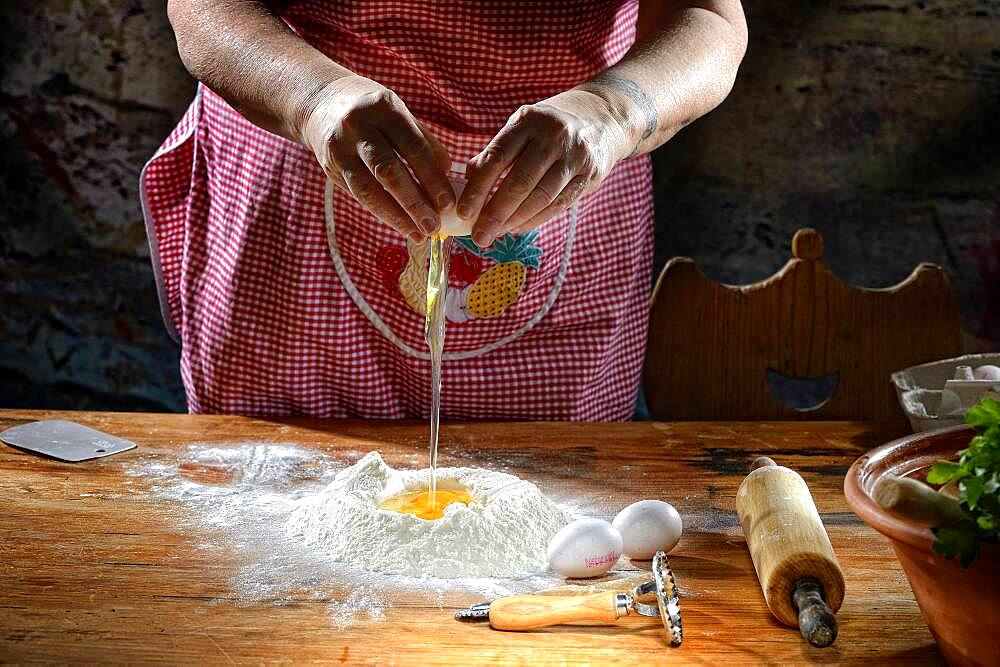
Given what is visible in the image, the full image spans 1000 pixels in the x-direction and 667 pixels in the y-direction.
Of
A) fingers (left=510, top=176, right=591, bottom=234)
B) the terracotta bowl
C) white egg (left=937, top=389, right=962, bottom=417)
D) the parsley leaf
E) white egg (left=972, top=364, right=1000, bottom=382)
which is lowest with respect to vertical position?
white egg (left=937, top=389, right=962, bottom=417)

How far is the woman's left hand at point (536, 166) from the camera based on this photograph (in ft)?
4.13

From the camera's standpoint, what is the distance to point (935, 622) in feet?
3.22

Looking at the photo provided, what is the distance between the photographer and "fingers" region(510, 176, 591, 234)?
1.34 meters

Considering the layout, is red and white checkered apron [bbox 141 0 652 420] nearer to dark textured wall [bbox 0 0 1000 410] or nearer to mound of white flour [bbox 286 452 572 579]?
mound of white flour [bbox 286 452 572 579]

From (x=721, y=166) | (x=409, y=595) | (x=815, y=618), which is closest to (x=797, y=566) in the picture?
(x=815, y=618)

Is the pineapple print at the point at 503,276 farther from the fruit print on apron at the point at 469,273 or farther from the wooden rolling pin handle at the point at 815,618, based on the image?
the wooden rolling pin handle at the point at 815,618

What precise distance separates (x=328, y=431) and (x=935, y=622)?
3.16 feet

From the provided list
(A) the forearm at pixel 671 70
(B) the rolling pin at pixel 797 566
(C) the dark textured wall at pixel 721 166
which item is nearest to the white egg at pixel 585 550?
(B) the rolling pin at pixel 797 566

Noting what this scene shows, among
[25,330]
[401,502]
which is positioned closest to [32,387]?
[25,330]

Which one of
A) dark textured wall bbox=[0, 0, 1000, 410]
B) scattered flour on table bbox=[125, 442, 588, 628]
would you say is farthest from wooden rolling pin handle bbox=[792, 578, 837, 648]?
dark textured wall bbox=[0, 0, 1000, 410]

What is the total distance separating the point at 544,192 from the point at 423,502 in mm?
403

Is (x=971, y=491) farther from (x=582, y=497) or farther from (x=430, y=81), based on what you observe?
(x=430, y=81)

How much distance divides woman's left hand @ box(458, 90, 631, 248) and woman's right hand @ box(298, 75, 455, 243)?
4 centimetres

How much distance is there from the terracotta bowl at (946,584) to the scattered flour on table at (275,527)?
0.37 m
